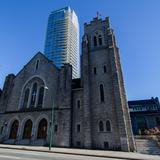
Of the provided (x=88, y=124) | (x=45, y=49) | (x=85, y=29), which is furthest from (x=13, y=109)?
(x=45, y=49)

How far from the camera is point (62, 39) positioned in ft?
370

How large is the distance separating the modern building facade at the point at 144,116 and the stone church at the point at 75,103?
23.9m

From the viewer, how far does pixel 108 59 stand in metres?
24.5

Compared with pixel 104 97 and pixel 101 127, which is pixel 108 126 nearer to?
pixel 101 127

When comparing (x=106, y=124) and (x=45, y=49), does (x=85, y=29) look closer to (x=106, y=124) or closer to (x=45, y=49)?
(x=106, y=124)

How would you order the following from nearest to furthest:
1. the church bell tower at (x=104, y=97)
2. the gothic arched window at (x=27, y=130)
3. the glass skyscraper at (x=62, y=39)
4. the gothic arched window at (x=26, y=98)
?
1. the church bell tower at (x=104, y=97)
2. the gothic arched window at (x=27, y=130)
3. the gothic arched window at (x=26, y=98)
4. the glass skyscraper at (x=62, y=39)

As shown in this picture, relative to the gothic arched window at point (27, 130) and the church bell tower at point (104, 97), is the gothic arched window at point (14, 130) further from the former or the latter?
the church bell tower at point (104, 97)

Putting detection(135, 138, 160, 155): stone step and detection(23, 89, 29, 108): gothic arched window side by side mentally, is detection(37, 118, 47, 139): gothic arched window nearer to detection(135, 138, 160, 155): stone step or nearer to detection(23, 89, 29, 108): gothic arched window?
detection(23, 89, 29, 108): gothic arched window

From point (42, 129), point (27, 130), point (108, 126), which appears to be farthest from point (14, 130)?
point (108, 126)

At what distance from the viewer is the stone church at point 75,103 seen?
779 inches

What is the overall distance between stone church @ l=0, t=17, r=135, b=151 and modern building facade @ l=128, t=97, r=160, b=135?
23897 mm

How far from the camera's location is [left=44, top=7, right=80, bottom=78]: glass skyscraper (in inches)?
4166

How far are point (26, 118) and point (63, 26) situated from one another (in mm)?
109112

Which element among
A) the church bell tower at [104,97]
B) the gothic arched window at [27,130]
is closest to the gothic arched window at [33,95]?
the gothic arched window at [27,130]
